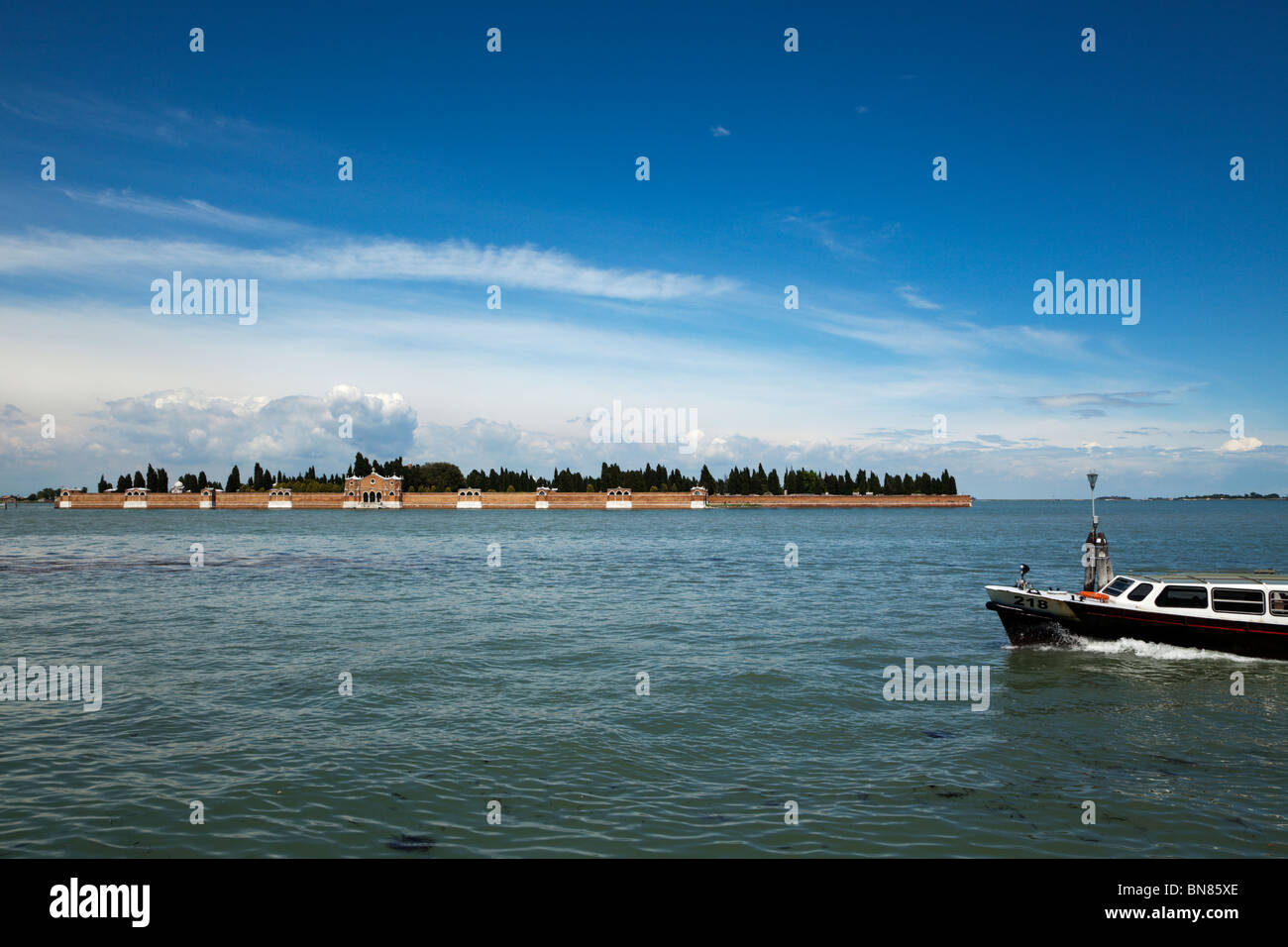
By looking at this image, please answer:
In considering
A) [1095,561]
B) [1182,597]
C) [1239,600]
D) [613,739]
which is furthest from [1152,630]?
[613,739]

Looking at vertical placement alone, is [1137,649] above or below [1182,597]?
below

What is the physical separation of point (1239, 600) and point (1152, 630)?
250 cm

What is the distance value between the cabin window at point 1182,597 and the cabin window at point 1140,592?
1.01 ft

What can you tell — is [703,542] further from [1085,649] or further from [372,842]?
[372,842]

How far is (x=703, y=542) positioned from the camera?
90.0m

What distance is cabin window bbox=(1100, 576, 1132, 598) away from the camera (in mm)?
24703

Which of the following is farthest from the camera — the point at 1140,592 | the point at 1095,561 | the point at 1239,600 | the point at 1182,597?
the point at 1095,561

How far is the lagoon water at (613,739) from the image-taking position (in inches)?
429

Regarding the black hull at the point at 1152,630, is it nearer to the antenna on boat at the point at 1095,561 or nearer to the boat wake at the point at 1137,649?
the boat wake at the point at 1137,649

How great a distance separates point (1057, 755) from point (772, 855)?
752cm

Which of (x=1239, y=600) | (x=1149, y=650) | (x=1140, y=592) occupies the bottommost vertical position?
(x=1149, y=650)

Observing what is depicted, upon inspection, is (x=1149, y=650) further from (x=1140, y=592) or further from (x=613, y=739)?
(x=613, y=739)

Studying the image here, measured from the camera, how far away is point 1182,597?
2366 cm
